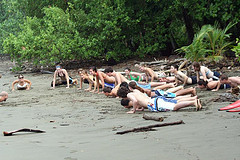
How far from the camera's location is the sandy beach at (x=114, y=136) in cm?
471

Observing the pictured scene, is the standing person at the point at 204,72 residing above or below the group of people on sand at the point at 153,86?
above

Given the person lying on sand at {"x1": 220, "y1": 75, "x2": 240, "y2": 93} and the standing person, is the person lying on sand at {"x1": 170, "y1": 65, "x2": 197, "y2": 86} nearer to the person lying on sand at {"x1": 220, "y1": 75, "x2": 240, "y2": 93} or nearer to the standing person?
the standing person

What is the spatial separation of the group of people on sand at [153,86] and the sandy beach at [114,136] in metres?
0.36

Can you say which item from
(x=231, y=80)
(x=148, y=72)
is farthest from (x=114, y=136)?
(x=148, y=72)

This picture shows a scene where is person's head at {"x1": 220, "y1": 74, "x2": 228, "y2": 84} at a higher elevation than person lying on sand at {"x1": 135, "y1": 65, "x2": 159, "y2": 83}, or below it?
below

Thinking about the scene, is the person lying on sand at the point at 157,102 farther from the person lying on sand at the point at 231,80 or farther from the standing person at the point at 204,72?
the standing person at the point at 204,72

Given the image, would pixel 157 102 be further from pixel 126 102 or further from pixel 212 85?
pixel 212 85

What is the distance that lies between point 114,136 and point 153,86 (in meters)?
8.03

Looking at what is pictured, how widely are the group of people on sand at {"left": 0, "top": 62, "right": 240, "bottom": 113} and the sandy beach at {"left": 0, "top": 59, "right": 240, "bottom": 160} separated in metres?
0.36

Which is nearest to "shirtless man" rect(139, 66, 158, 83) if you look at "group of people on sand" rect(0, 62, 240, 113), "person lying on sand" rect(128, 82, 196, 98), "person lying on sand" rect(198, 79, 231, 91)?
"group of people on sand" rect(0, 62, 240, 113)

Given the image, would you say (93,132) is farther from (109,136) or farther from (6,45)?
(6,45)

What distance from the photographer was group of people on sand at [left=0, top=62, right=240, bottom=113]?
8938mm

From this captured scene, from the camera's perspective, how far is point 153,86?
45.9 ft

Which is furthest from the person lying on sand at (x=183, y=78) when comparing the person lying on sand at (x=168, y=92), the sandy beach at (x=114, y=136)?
the sandy beach at (x=114, y=136)
